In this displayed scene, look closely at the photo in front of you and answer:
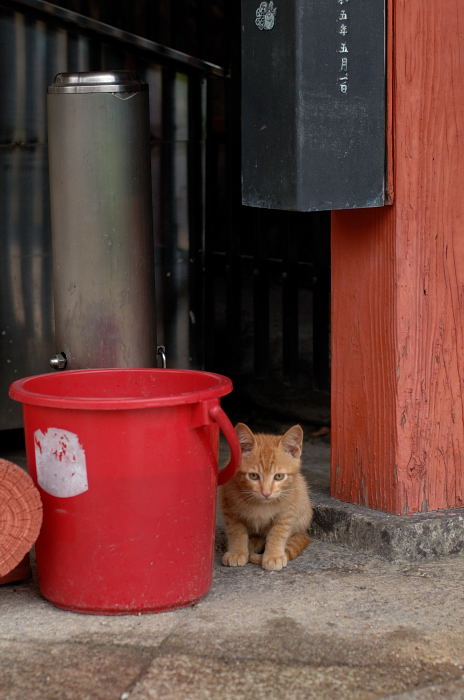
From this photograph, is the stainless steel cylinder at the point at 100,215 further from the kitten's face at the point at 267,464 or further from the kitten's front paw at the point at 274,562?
the kitten's front paw at the point at 274,562

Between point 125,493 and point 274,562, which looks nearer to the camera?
point 125,493

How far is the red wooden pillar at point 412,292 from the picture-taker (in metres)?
3.94

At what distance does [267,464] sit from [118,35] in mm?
2434

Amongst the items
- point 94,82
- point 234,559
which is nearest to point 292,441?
point 234,559

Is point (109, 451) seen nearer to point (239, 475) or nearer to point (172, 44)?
point (239, 475)

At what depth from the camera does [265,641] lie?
10.8 feet

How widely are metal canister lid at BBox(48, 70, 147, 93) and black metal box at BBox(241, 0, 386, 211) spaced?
1.96ft

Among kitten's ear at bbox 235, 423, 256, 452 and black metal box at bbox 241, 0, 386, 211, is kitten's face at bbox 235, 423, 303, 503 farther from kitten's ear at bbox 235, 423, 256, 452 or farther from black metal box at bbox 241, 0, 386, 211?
black metal box at bbox 241, 0, 386, 211

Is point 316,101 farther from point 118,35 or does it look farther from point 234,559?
point 118,35

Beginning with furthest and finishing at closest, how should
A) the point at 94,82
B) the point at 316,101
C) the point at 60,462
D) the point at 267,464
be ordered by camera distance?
the point at 94,82, the point at 267,464, the point at 316,101, the point at 60,462

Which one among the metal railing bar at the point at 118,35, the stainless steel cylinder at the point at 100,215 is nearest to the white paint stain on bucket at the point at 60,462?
the stainless steel cylinder at the point at 100,215

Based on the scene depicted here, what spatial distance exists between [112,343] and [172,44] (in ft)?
6.44

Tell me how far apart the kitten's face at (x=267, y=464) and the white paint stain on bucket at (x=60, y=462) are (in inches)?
33.9

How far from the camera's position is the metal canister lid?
4.28 metres
